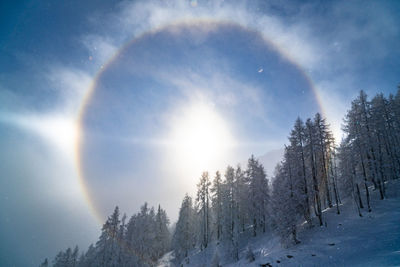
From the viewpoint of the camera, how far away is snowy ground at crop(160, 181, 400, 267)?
1519 cm

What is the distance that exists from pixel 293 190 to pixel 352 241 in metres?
7.39

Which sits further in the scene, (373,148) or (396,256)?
(373,148)

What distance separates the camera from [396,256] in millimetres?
12812

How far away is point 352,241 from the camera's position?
18.5 metres

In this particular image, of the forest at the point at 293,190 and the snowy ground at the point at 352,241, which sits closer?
the snowy ground at the point at 352,241

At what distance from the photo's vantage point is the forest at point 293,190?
83.1 feet

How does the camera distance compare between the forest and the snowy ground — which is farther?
the forest

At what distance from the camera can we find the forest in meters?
25.3

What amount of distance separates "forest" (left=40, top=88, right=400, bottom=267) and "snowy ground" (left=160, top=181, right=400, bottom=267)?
1.27 m

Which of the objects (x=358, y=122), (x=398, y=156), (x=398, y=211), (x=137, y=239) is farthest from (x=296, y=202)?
(x=137, y=239)

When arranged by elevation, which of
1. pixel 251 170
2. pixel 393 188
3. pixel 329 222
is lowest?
pixel 329 222

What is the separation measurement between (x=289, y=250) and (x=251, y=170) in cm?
1986

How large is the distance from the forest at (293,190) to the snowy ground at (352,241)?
127 cm

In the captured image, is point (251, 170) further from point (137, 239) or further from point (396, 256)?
point (137, 239)
